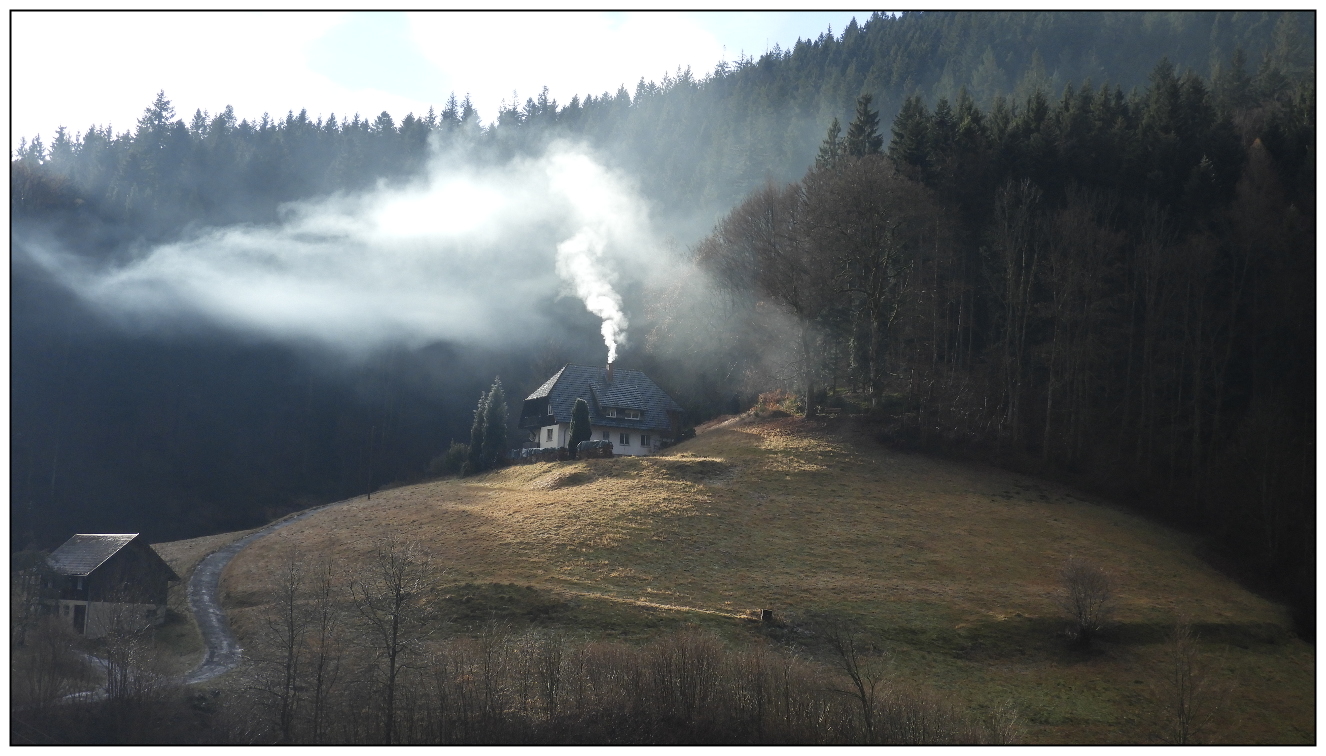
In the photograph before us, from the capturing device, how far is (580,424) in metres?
54.8

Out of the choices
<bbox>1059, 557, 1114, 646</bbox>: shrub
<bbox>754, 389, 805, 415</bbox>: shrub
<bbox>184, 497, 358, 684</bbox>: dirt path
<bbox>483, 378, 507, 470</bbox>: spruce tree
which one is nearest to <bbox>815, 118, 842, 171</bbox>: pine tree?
<bbox>754, 389, 805, 415</bbox>: shrub

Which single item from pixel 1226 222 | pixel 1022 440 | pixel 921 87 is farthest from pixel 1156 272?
pixel 921 87

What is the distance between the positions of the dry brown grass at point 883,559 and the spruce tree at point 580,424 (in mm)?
4327

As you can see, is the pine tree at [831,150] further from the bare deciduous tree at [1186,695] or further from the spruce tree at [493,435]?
the bare deciduous tree at [1186,695]

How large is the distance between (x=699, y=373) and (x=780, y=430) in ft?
62.4

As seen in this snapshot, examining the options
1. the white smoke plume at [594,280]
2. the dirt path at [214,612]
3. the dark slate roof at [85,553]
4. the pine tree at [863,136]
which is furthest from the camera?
the white smoke plume at [594,280]

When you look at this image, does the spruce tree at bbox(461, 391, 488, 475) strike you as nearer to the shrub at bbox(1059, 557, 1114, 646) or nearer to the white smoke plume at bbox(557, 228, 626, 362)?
the white smoke plume at bbox(557, 228, 626, 362)

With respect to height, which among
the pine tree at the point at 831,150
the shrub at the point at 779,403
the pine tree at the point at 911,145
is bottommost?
the shrub at the point at 779,403

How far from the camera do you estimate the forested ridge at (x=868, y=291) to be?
47.4m

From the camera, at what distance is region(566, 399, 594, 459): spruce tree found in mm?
54688

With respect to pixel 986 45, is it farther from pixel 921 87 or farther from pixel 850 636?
pixel 850 636

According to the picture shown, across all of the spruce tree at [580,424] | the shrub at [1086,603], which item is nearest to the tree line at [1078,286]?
the spruce tree at [580,424]

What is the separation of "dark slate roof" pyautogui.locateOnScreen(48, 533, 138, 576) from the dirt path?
3.45 meters

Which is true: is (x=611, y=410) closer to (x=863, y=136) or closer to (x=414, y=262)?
(x=863, y=136)
